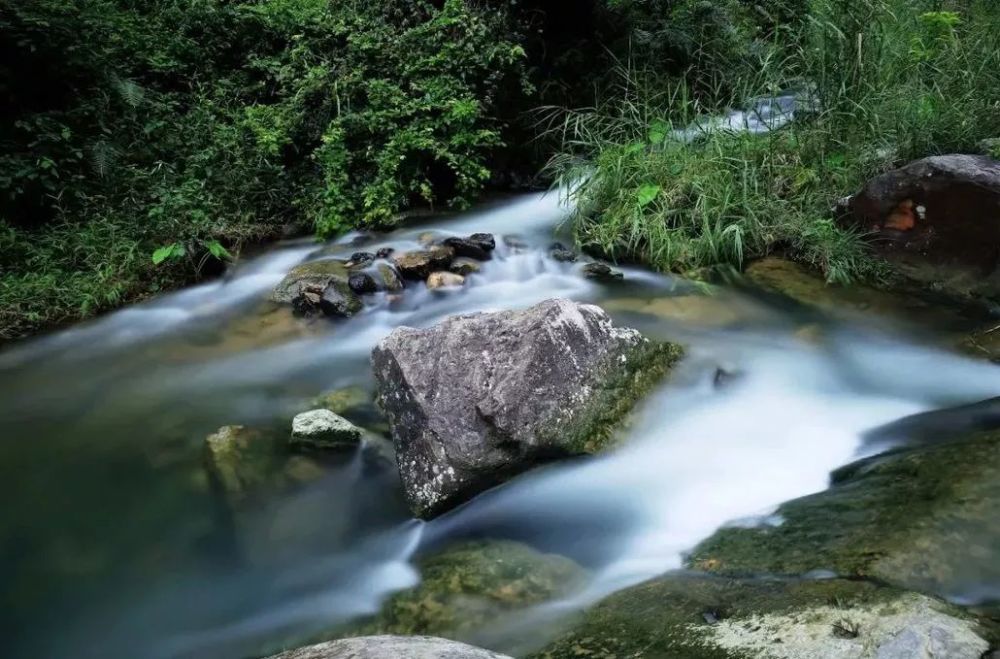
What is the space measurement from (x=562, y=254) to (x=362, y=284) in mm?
1724

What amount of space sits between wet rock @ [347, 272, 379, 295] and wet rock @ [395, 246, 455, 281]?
0.30 metres

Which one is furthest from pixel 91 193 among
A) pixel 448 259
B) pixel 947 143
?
pixel 947 143

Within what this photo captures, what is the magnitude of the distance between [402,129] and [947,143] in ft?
15.1

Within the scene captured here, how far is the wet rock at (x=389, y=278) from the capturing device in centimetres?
603

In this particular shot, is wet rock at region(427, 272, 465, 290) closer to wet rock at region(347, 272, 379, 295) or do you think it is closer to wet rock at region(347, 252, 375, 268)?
wet rock at region(347, 272, 379, 295)

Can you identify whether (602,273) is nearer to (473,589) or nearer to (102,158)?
(473,589)

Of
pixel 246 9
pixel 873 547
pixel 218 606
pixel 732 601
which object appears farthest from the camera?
pixel 246 9

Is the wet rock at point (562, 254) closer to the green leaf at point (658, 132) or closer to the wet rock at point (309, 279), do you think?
the green leaf at point (658, 132)

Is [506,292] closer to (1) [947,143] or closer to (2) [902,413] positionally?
(2) [902,413]

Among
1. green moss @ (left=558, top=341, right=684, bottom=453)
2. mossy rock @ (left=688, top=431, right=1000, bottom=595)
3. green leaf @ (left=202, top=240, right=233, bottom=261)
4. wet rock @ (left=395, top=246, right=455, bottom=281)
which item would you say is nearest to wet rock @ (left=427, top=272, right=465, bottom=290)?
wet rock @ (left=395, top=246, right=455, bottom=281)

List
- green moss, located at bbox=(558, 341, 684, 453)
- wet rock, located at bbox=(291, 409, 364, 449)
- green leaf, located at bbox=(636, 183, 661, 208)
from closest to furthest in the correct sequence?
green moss, located at bbox=(558, 341, 684, 453) → wet rock, located at bbox=(291, 409, 364, 449) → green leaf, located at bbox=(636, 183, 661, 208)

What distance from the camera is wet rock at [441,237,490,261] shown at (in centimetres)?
640

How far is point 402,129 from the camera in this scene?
709 centimetres

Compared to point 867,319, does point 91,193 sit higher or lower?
higher
